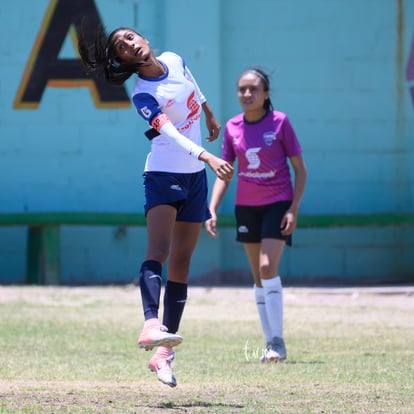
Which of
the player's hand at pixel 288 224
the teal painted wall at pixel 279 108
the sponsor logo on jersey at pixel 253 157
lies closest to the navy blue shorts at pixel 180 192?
the player's hand at pixel 288 224

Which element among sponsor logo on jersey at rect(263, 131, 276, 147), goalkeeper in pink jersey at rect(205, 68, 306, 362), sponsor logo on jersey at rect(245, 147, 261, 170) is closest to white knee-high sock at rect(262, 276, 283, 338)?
goalkeeper in pink jersey at rect(205, 68, 306, 362)

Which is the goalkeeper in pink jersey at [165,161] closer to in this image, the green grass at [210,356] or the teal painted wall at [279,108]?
the green grass at [210,356]

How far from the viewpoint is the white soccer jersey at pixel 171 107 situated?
5906 mm

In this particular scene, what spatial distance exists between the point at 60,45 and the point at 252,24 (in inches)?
96.2

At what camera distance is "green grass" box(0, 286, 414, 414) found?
555cm

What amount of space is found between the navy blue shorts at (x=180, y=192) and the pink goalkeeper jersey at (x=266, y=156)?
5.15 feet

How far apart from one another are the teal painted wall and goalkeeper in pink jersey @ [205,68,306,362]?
19.0ft

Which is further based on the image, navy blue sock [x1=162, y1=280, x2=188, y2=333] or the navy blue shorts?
navy blue sock [x1=162, y1=280, x2=188, y2=333]

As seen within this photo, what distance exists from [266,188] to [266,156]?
0.23m

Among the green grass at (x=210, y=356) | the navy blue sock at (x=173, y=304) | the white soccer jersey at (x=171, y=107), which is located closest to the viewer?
the green grass at (x=210, y=356)

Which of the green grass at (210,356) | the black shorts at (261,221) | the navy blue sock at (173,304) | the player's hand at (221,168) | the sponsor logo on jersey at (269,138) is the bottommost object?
the green grass at (210,356)

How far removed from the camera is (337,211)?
45.2 feet

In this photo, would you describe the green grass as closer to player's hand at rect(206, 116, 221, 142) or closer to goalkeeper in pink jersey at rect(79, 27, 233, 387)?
goalkeeper in pink jersey at rect(79, 27, 233, 387)

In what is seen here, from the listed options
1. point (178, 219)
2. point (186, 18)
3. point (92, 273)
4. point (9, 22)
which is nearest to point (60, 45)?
point (9, 22)
